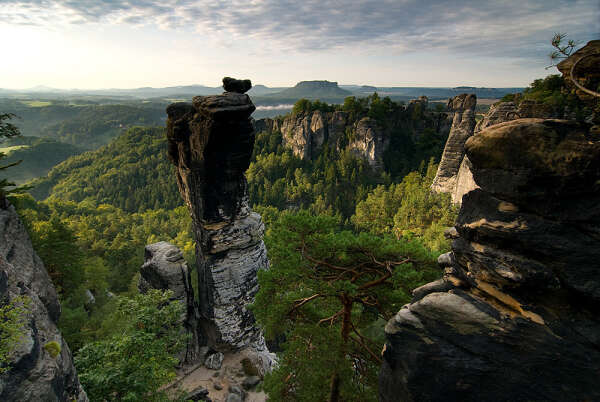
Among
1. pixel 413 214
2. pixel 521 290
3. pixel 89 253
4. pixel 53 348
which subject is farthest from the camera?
pixel 413 214

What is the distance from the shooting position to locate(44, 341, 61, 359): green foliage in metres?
6.88

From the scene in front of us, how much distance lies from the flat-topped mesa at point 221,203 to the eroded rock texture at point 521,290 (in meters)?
11.9

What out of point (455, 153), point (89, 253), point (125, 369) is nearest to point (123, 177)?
point (89, 253)

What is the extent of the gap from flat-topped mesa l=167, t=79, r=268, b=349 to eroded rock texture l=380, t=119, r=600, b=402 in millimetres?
11877

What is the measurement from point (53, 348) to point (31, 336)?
2.22 feet

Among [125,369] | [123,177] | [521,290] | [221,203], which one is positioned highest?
[521,290]

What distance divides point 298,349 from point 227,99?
11.9 m

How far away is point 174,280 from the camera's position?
52.4ft

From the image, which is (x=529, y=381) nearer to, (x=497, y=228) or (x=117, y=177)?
(x=497, y=228)

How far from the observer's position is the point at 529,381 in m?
4.44

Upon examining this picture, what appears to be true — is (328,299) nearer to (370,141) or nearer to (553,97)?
(553,97)

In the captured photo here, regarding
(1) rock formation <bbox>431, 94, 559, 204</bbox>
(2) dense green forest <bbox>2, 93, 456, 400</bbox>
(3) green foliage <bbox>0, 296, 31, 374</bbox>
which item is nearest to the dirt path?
(2) dense green forest <bbox>2, 93, 456, 400</bbox>

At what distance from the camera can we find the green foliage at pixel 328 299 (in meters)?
7.37

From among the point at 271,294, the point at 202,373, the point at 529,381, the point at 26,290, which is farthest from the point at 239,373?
the point at 529,381
